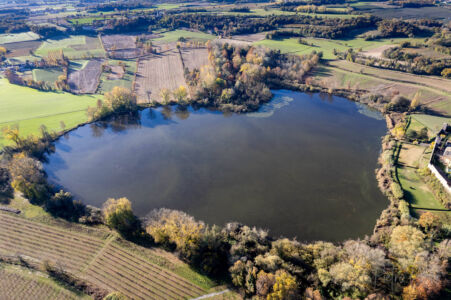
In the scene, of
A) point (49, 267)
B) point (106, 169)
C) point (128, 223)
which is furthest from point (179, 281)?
point (106, 169)

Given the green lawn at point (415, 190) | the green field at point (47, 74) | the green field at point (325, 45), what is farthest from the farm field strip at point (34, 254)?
the green field at point (325, 45)

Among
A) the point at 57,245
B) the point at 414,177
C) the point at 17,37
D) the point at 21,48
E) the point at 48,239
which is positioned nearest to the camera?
the point at 57,245

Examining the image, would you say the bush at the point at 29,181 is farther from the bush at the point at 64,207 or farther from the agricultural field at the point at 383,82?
the agricultural field at the point at 383,82

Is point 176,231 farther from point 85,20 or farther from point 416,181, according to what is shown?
point 85,20

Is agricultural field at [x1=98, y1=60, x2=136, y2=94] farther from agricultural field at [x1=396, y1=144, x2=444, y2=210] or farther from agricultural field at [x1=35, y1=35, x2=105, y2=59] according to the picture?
agricultural field at [x1=396, y1=144, x2=444, y2=210]

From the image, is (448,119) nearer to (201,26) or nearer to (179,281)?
(179,281)


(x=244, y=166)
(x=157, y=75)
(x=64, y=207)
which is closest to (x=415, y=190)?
(x=244, y=166)
